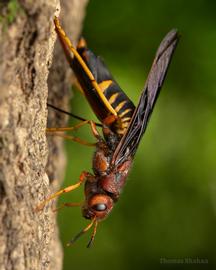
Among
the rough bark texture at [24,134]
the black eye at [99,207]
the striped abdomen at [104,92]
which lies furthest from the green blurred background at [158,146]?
the rough bark texture at [24,134]

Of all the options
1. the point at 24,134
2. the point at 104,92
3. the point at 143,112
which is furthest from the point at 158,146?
the point at 24,134

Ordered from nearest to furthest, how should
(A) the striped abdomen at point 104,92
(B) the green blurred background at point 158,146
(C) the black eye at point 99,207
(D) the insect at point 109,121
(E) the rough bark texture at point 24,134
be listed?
(E) the rough bark texture at point 24,134
(C) the black eye at point 99,207
(D) the insect at point 109,121
(A) the striped abdomen at point 104,92
(B) the green blurred background at point 158,146

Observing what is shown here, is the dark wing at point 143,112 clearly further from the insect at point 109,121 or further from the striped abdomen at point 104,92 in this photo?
the striped abdomen at point 104,92

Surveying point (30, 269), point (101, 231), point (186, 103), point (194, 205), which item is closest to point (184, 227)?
point (194, 205)

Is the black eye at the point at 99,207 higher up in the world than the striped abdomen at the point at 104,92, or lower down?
lower down

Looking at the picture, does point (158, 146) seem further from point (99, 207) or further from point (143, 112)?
point (99, 207)

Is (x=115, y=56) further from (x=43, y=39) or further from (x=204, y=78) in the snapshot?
(x=43, y=39)

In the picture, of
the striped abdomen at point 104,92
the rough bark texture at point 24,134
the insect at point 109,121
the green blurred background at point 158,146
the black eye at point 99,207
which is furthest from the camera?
the green blurred background at point 158,146

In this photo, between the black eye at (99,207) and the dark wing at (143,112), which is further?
the dark wing at (143,112)

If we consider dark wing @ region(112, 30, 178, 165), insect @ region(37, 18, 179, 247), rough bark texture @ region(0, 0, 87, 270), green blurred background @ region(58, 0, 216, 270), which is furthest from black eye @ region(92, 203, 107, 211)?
green blurred background @ region(58, 0, 216, 270)
